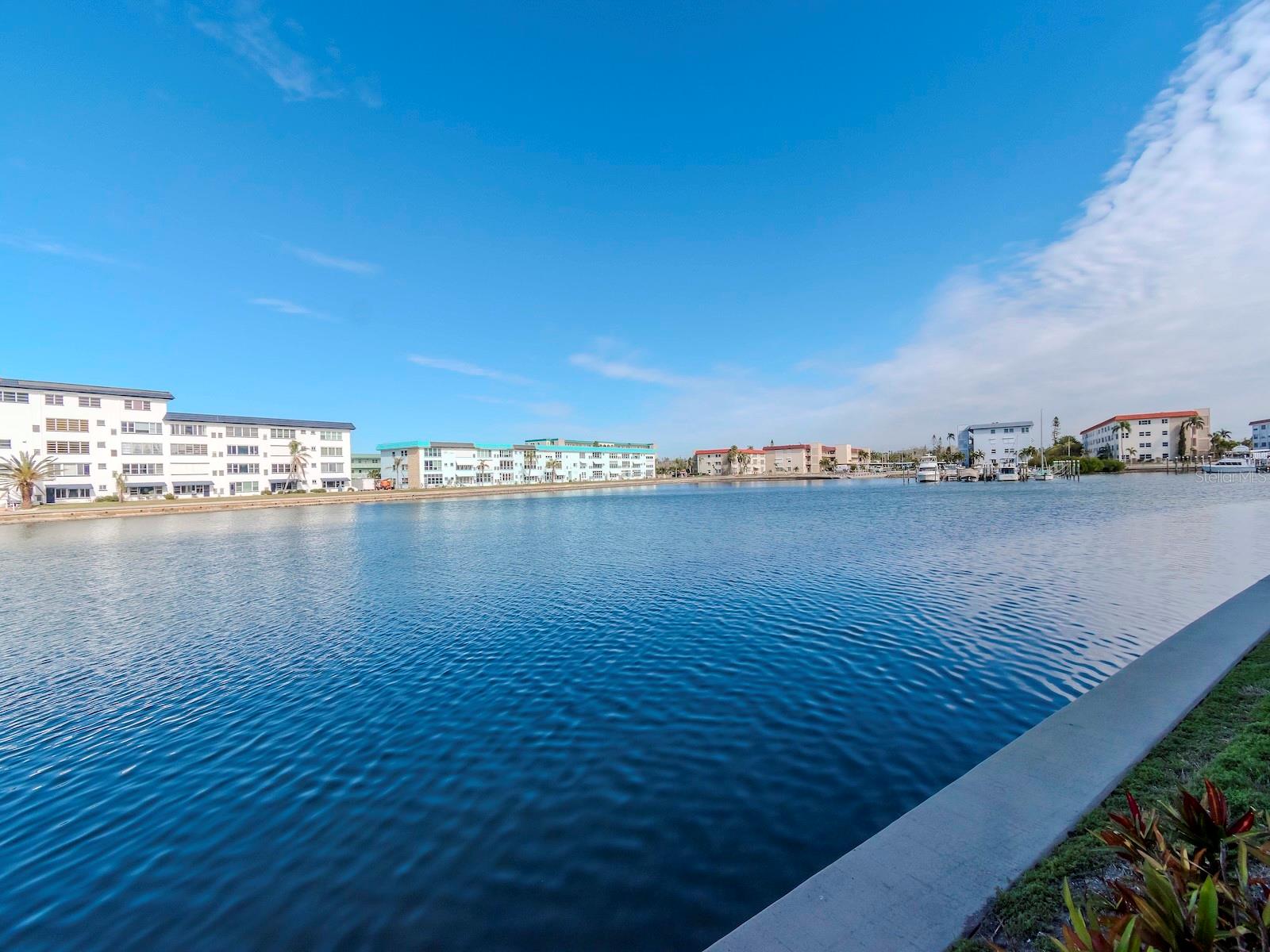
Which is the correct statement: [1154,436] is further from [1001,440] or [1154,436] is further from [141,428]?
[141,428]

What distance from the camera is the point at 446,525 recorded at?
47.1 metres

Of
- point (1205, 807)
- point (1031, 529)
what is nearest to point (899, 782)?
point (1205, 807)

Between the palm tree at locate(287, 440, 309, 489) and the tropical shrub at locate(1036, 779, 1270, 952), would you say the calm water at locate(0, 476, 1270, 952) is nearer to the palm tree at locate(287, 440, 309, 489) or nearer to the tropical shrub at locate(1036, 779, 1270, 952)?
the tropical shrub at locate(1036, 779, 1270, 952)

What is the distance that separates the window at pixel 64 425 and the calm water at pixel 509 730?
208ft

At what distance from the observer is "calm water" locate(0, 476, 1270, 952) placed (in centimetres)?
568

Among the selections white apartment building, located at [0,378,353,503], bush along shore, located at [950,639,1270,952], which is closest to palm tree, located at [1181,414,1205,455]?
bush along shore, located at [950,639,1270,952]

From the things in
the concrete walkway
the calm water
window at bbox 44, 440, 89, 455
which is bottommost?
the calm water

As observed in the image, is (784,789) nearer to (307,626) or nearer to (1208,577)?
(307,626)

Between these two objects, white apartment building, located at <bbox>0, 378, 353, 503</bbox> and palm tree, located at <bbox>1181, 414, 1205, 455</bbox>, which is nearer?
white apartment building, located at <bbox>0, 378, 353, 503</bbox>

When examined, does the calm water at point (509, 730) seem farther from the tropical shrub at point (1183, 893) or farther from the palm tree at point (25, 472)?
the palm tree at point (25, 472)

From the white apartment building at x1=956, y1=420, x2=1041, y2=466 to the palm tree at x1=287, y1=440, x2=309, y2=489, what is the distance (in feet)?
539

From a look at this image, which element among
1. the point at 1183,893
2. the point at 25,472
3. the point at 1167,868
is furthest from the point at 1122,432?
the point at 25,472

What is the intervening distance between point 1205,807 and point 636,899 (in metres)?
4.94

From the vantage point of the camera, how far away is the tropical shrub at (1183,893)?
2.71 m
